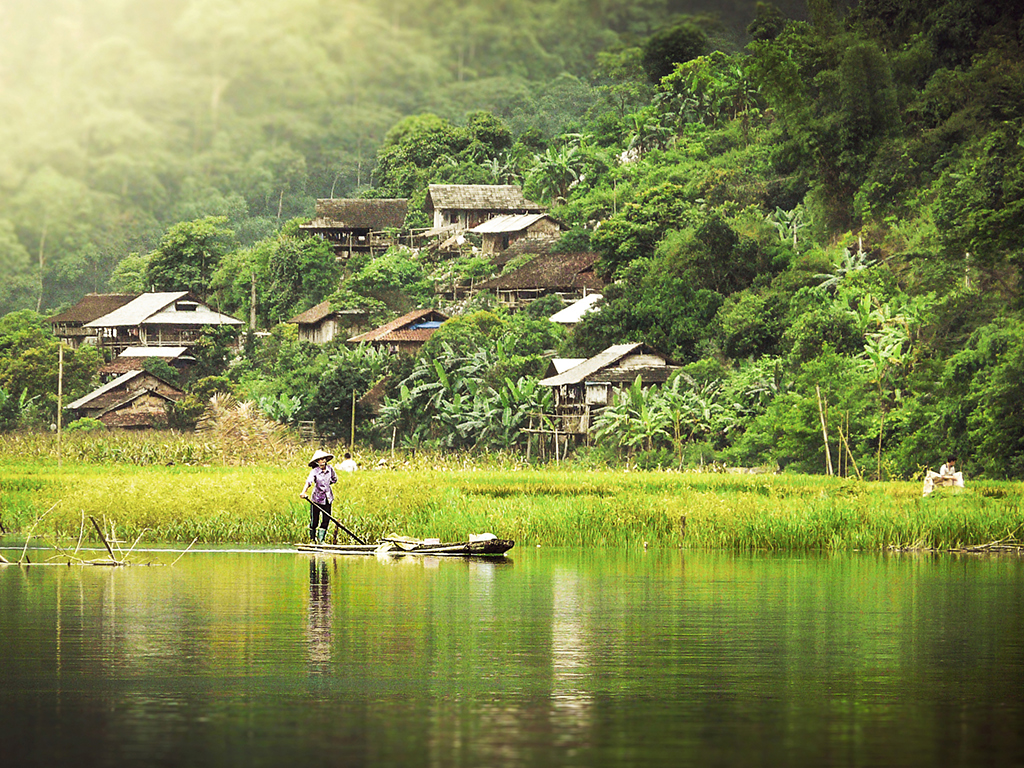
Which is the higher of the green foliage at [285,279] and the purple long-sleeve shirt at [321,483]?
the green foliage at [285,279]

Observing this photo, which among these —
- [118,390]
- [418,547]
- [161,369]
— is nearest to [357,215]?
[161,369]

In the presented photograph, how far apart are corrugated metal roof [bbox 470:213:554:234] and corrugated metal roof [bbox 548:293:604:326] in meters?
12.6

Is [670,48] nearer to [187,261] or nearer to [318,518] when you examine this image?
[187,261]

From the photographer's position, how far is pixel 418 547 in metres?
21.9

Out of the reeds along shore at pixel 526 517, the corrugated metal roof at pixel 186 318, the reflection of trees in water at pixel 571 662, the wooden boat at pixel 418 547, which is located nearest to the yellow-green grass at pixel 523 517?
the reeds along shore at pixel 526 517

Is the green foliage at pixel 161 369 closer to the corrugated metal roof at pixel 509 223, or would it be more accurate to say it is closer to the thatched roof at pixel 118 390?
the thatched roof at pixel 118 390

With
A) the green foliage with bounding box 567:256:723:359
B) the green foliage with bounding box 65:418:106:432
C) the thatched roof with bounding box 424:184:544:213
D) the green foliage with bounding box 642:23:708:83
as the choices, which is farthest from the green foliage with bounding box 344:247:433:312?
the green foliage with bounding box 567:256:723:359

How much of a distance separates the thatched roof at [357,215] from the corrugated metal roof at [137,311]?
354 inches

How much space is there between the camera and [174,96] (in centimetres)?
16062

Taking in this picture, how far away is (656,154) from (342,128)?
68.0m

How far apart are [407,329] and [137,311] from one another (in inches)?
752

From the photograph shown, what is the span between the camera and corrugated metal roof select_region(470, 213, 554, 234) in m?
82.5

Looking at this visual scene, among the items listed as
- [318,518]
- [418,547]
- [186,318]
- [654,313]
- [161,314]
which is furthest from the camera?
[161,314]

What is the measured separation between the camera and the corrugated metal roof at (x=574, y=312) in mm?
68250
